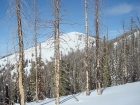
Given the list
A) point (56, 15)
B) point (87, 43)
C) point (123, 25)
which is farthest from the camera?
point (123, 25)

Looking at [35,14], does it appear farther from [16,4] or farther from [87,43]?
[16,4]

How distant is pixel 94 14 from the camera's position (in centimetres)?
2039

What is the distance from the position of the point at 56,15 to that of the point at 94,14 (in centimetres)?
582

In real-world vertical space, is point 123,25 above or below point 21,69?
above

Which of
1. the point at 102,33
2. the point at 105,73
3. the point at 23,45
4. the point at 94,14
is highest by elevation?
the point at 94,14

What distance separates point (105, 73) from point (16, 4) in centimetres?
4053

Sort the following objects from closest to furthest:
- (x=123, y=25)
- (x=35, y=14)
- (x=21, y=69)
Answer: (x=21, y=69), (x=35, y=14), (x=123, y=25)

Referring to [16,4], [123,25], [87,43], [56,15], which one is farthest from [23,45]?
[123,25]

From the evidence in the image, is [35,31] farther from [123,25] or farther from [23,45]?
[123,25]

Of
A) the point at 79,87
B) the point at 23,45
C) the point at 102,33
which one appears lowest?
the point at 79,87

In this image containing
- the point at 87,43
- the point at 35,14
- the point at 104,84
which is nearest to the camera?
the point at 87,43

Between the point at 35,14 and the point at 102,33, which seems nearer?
the point at 102,33

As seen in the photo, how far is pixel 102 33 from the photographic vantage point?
20.3 metres

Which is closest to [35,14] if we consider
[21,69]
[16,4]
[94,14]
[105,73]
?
[94,14]
